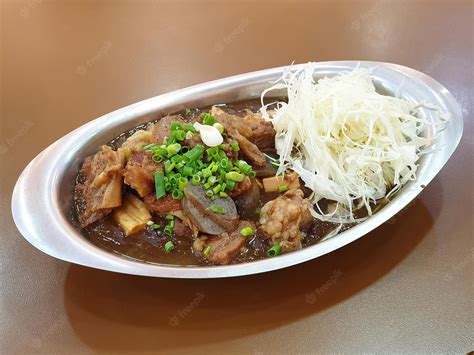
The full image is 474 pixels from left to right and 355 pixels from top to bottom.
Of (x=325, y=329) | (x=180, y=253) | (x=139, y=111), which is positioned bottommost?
(x=325, y=329)

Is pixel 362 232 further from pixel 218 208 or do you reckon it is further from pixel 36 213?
pixel 36 213

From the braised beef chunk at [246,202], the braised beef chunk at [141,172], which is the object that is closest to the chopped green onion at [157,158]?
the braised beef chunk at [141,172]

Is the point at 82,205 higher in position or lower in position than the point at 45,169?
lower

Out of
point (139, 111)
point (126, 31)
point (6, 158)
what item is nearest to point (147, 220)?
point (139, 111)

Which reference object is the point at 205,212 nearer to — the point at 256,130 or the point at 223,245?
the point at 223,245

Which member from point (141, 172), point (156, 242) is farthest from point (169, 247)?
point (141, 172)

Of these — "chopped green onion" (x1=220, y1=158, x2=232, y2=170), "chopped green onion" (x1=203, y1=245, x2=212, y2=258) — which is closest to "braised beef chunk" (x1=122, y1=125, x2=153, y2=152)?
"chopped green onion" (x1=220, y1=158, x2=232, y2=170)

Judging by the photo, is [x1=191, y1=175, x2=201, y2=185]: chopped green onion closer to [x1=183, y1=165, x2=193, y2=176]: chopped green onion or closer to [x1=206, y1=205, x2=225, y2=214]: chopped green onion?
[x1=183, y1=165, x2=193, y2=176]: chopped green onion
